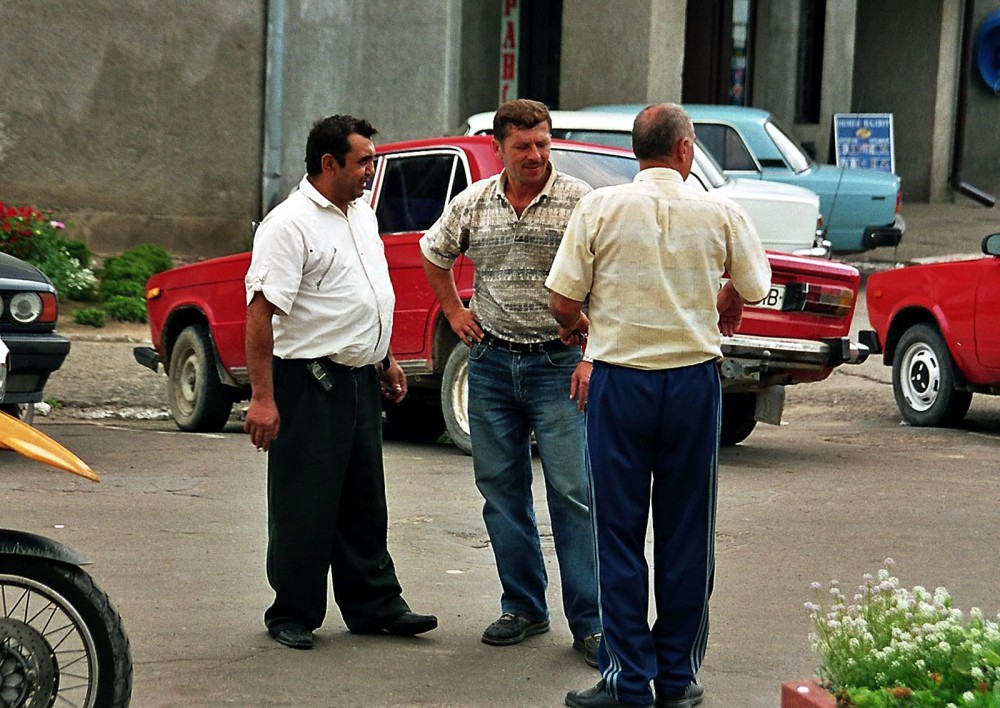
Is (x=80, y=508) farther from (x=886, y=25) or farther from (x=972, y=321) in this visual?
(x=886, y=25)

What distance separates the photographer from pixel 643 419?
4930mm

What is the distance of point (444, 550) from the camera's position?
7340mm

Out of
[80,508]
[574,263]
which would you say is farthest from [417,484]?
[574,263]

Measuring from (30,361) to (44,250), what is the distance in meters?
7.01

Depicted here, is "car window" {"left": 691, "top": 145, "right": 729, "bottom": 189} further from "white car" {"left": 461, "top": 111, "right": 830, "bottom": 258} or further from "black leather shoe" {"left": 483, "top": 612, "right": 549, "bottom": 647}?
"black leather shoe" {"left": 483, "top": 612, "right": 549, "bottom": 647}

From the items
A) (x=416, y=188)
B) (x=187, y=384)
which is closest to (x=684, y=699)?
(x=416, y=188)

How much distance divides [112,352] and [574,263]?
9384mm

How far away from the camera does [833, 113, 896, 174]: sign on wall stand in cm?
2378

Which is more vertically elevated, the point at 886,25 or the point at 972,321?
the point at 886,25

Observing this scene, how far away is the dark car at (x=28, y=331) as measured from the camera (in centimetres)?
888

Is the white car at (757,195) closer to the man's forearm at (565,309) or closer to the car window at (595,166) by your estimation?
the car window at (595,166)

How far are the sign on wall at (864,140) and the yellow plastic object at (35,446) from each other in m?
20.5

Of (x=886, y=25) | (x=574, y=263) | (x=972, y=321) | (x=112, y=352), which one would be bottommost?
(x=112, y=352)

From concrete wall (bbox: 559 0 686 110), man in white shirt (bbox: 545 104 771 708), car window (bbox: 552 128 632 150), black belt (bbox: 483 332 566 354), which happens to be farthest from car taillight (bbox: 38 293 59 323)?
concrete wall (bbox: 559 0 686 110)
